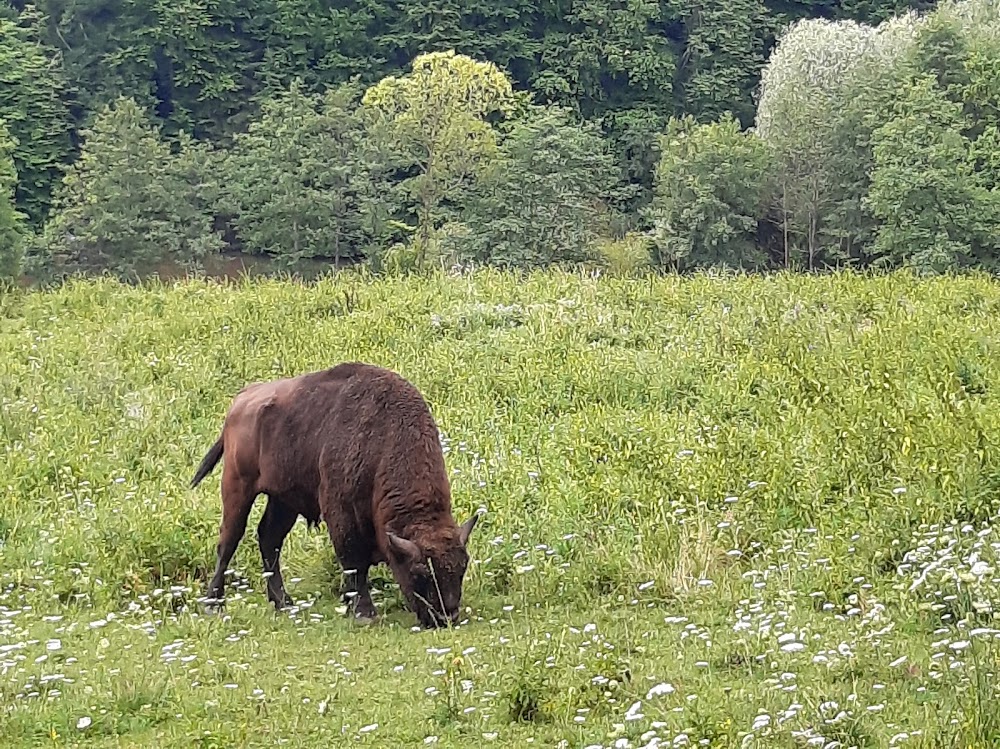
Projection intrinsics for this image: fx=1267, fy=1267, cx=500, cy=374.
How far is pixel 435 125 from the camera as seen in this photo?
56250mm

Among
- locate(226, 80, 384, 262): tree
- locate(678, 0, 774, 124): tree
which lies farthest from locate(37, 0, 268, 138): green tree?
locate(678, 0, 774, 124): tree

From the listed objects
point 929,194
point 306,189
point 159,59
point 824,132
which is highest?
point 159,59

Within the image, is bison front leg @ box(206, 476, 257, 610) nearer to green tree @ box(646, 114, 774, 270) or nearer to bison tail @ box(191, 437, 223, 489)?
bison tail @ box(191, 437, 223, 489)

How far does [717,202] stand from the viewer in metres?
51.8

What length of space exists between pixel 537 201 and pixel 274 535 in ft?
141

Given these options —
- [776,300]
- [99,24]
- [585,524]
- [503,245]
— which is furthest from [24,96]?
[585,524]

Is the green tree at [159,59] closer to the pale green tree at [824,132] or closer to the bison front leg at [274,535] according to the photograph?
the pale green tree at [824,132]

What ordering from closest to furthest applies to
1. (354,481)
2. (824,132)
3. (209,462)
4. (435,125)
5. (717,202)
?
(354,481), (209,462), (824,132), (717,202), (435,125)

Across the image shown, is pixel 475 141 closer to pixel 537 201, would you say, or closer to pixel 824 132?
pixel 537 201

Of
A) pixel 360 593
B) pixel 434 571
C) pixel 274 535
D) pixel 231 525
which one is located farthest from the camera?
pixel 274 535

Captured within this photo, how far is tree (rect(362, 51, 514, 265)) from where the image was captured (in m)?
55.3

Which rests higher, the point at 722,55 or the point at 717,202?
the point at 722,55

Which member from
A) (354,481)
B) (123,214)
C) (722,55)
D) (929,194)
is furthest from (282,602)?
(722,55)

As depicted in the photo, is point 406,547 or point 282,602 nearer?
point 406,547
